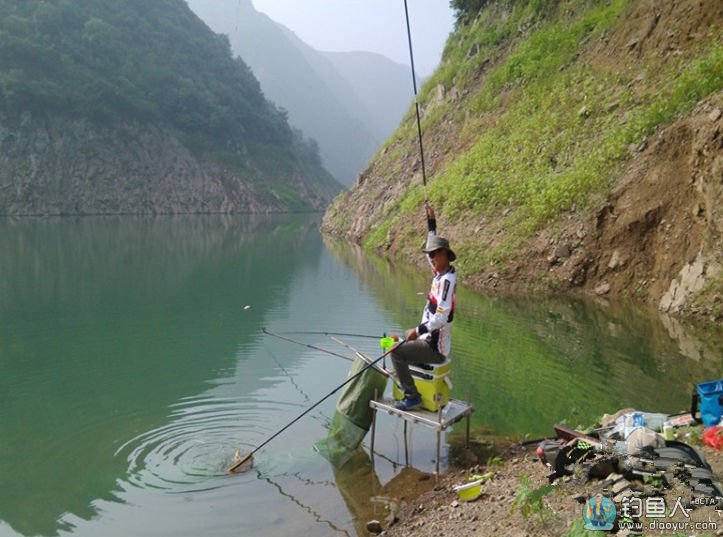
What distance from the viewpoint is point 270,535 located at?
626 cm

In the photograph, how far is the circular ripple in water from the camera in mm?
7465

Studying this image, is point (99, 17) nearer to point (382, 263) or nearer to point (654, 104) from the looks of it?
point (382, 263)

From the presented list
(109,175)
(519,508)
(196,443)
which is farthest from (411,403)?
(109,175)

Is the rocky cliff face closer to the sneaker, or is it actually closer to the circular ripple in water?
the circular ripple in water

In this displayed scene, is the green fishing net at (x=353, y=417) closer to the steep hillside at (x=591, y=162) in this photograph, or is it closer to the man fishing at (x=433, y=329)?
the man fishing at (x=433, y=329)

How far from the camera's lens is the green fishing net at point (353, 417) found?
26.6ft

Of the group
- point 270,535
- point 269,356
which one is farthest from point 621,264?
point 270,535

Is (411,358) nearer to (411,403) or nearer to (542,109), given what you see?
(411,403)

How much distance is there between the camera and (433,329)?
7344 mm

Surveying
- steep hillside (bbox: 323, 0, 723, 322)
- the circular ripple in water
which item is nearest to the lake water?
the circular ripple in water

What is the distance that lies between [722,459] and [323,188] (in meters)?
114

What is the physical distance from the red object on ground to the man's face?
321cm

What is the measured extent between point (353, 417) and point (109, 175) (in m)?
74.5

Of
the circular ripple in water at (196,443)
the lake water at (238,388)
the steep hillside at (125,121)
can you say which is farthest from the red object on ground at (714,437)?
the steep hillside at (125,121)
